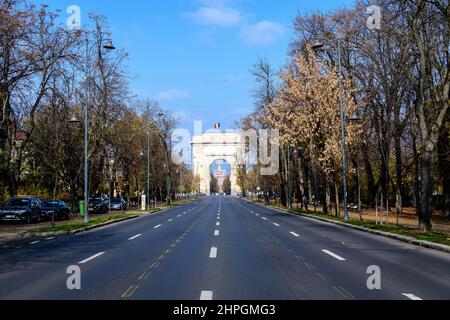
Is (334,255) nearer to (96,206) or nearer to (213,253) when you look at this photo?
(213,253)

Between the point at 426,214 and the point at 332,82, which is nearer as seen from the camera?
the point at 426,214

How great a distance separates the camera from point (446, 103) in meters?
21.7

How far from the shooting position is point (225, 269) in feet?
37.7

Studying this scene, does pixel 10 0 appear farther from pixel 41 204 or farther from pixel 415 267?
pixel 415 267

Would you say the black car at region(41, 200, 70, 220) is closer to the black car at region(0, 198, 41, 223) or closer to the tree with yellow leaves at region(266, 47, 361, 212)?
the black car at region(0, 198, 41, 223)

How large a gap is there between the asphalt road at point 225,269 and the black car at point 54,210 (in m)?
17.3

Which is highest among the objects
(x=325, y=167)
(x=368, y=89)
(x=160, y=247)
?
(x=368, y=89)

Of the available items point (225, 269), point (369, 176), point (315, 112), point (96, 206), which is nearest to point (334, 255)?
point (225, 269)

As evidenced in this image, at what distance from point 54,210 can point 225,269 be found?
90.4 ft

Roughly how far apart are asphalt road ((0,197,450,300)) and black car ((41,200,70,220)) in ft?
56.8

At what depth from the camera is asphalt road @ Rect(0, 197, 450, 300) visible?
8.75m

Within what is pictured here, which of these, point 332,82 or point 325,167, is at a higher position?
point 332,82
